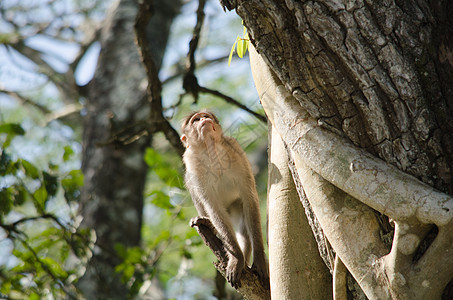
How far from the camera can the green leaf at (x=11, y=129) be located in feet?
11.2

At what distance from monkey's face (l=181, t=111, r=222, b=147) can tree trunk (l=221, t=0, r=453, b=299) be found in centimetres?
236

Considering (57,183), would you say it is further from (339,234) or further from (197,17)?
(339,234)

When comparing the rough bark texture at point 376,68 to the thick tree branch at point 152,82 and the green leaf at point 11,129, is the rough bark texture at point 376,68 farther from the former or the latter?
the green leaf at point 11,129

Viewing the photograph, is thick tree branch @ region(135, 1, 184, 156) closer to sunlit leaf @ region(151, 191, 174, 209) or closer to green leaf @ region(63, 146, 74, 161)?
sunlit leaf @ region(151, 191, 174, 209)

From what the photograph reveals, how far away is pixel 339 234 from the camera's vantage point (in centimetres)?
177

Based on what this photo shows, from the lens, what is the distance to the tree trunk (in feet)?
5.61

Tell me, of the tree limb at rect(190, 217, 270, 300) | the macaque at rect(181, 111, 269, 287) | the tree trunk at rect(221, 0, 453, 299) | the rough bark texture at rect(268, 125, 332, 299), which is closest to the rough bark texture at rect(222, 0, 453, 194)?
the tree trunk at rect(221, 0, 453, 299)

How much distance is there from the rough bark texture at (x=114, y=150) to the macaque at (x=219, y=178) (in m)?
0.59

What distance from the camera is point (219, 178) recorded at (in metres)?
4.27

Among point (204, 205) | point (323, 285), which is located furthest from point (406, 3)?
point (204, 205)

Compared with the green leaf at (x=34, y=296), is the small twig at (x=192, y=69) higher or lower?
higher

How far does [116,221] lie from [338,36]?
3.86 meters

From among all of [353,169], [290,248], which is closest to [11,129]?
[290,248]

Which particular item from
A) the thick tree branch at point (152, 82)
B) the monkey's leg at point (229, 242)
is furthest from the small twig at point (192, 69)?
the monkey's leg at point (229, 242)
